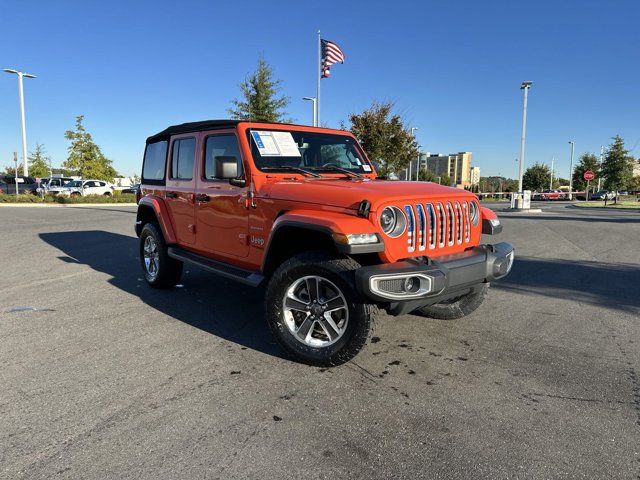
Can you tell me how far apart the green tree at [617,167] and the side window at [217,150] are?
39387mm

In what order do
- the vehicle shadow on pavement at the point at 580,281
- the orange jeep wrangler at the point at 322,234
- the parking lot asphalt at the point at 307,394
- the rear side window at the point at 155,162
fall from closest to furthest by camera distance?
the parking lot asphalt at the point at 307,394 < the orange jeep wrangler at the point at 322,234 < the vehicle shadow on pavement at the point at 580,281 < the rear side window at the point at 155,162

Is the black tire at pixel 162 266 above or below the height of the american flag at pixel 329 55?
below

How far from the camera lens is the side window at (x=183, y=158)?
503cm

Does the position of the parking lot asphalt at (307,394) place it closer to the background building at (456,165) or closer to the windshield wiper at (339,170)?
the windshield wiper at (339,170)

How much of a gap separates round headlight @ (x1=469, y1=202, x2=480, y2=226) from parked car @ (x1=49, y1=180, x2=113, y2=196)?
33.3 m

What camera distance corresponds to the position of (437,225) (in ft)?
11.4

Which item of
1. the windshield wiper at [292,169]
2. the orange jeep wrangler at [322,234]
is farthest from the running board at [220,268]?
the windshield wiper at [292,169]

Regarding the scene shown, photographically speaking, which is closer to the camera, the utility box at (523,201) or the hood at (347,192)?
the hood at (347,192)

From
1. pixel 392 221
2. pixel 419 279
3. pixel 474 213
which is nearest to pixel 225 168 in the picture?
pixel 392 221

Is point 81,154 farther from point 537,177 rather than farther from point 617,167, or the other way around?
point 537,177

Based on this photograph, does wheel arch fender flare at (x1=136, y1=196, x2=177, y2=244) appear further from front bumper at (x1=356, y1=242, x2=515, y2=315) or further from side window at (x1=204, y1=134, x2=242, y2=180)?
front bumper at (x1=356, y1=242, x2=515, y2=315)

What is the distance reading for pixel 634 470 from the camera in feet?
7.30

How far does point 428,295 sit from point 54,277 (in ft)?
19.4

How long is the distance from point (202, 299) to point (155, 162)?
2062mm
